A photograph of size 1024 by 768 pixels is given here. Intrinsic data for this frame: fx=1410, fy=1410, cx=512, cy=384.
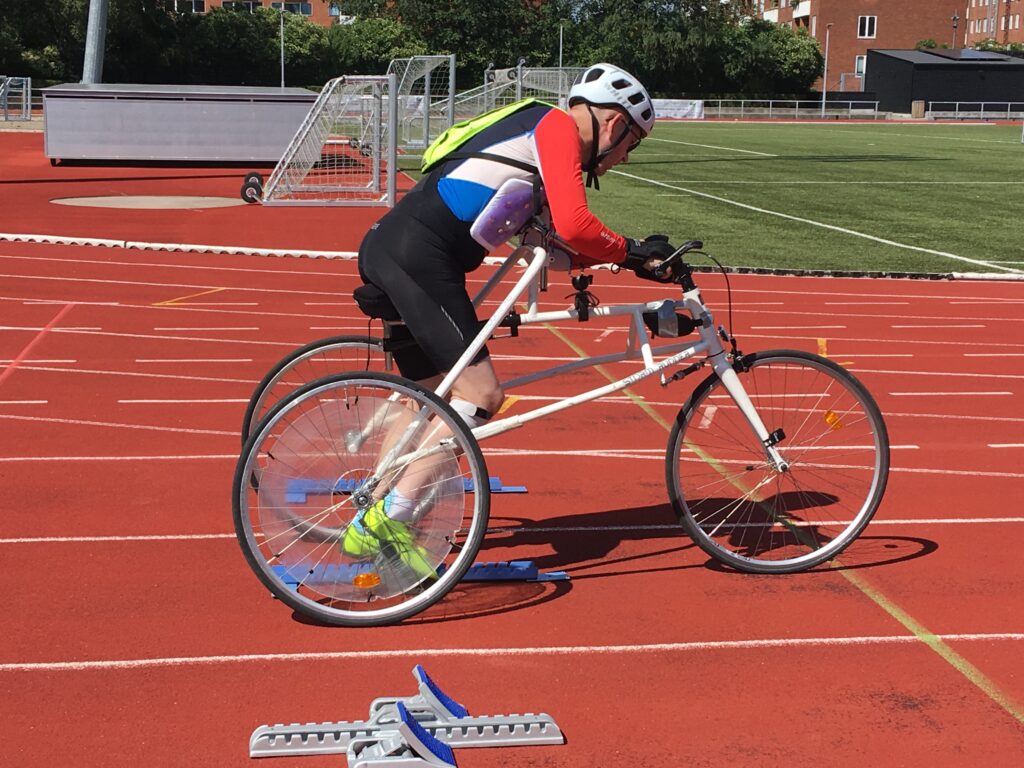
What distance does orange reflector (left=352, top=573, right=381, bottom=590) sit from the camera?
4812 mm

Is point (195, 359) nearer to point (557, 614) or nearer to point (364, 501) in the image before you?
point (364, 501)

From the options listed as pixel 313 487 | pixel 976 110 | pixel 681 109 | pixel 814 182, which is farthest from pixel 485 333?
pixel 976 110

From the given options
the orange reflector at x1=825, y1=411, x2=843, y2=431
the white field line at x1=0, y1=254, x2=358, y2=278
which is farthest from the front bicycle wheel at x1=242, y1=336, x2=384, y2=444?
the white field line at x1=0, y1=254, x2=358, y2=278

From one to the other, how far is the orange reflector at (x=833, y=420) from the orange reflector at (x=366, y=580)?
1.79 m

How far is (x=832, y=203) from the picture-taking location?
23.0m

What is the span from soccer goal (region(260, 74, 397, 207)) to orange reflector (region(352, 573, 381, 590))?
16.2 metres

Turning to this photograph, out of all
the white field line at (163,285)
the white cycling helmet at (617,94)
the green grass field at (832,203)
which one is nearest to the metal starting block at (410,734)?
the white cycling helmet at (617,94)

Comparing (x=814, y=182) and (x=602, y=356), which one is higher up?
(x=602, y=356)

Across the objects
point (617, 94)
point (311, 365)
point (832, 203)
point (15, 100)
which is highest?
point (15, 100)

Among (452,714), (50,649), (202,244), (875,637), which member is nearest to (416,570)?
(452,714)

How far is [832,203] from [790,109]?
5910 cm

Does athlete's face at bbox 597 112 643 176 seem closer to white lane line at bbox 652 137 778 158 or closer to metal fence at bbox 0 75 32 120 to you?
white lane line at bbox 652 137 778 158

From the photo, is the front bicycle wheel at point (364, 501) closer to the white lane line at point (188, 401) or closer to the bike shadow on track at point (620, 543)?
the bike shadow on track at point (620, 543)

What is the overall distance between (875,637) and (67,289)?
965 cm
